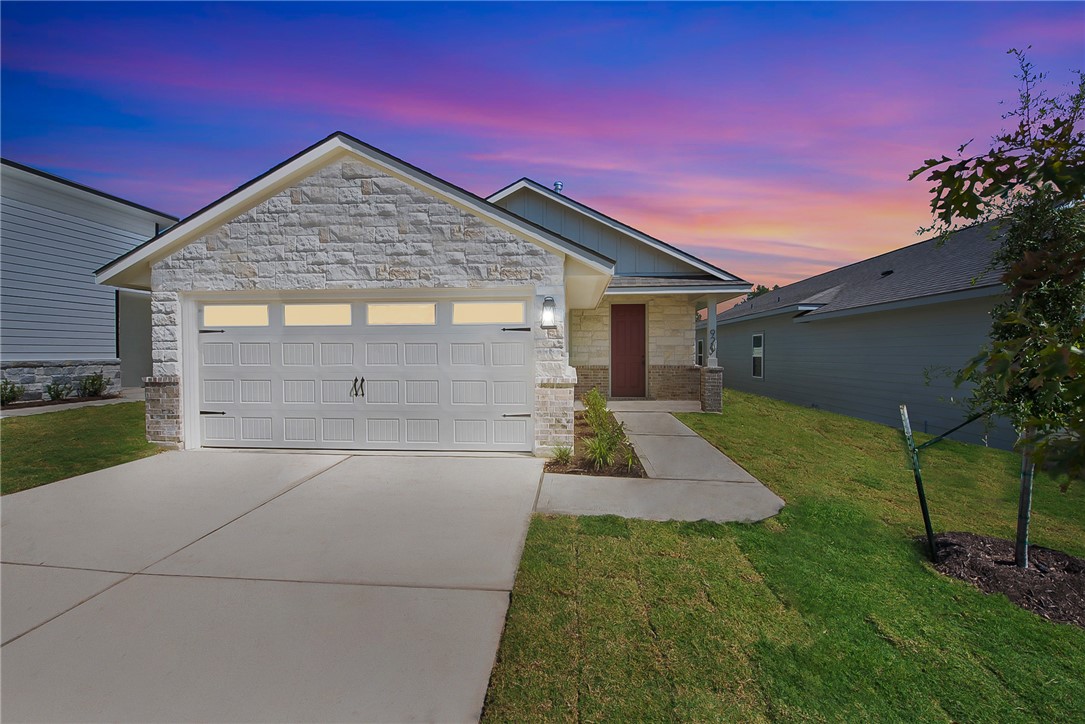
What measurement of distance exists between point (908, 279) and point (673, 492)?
1088 centimetres

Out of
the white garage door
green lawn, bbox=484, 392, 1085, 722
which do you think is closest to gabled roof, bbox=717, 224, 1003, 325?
green lawn, bbox=484, 392, 1085, 722

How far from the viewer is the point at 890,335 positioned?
11.6 metres

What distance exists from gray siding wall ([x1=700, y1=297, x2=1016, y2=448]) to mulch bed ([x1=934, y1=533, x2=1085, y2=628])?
299 cm

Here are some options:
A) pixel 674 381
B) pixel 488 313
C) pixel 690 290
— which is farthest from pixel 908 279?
pixel 488 313

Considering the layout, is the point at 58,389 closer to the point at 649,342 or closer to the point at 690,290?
the point at 649,342

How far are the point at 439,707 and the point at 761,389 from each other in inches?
728

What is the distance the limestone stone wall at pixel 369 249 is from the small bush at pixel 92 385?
10.3 metres

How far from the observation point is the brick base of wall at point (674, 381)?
43.2 ft

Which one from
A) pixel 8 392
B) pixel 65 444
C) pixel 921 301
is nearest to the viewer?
pixel 65 444

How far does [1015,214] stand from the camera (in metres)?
3.64

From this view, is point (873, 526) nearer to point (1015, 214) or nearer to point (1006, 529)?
point (1006, 529)

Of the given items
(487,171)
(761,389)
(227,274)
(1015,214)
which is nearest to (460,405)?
(227,274)

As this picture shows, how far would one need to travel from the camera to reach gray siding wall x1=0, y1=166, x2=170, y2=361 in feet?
39.3

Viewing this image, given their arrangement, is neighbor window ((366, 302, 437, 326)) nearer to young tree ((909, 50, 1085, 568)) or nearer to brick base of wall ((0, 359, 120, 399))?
young tree ((909, 50, 1085, 568))
